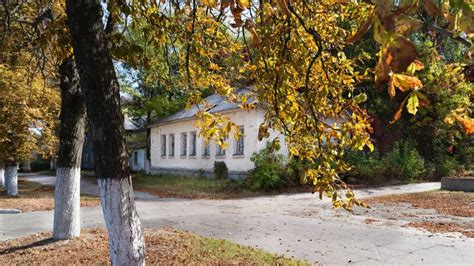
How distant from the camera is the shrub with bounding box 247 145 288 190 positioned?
19.3 m

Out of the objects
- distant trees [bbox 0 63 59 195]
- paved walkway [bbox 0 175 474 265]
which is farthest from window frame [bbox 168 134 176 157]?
paved walkway [bbox 0 175 474 265]

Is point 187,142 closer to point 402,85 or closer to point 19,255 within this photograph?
point 19,255

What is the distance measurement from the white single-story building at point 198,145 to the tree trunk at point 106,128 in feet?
47.1

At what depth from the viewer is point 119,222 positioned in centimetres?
466

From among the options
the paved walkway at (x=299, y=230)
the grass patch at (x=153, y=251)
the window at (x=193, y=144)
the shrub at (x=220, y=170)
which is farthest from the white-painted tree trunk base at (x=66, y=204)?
the window at (x=193, y=144)

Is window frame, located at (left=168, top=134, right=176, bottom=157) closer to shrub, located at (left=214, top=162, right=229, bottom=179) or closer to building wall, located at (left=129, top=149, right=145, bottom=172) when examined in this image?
building wall, located at (left=129, top=149, right=145, bottom=172)

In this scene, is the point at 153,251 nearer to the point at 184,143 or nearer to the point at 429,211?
the point at 429,211

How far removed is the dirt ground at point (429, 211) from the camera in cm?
998

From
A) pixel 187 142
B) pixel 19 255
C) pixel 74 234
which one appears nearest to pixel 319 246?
pixel 74 234

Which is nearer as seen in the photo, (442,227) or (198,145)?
(442,227)

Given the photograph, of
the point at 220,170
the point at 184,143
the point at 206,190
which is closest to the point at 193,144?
the point at 184,143

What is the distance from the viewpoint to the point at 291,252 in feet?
24.4

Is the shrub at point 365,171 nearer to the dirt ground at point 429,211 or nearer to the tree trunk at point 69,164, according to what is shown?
the dirt ground at point 429,211

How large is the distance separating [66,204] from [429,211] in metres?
9.56
